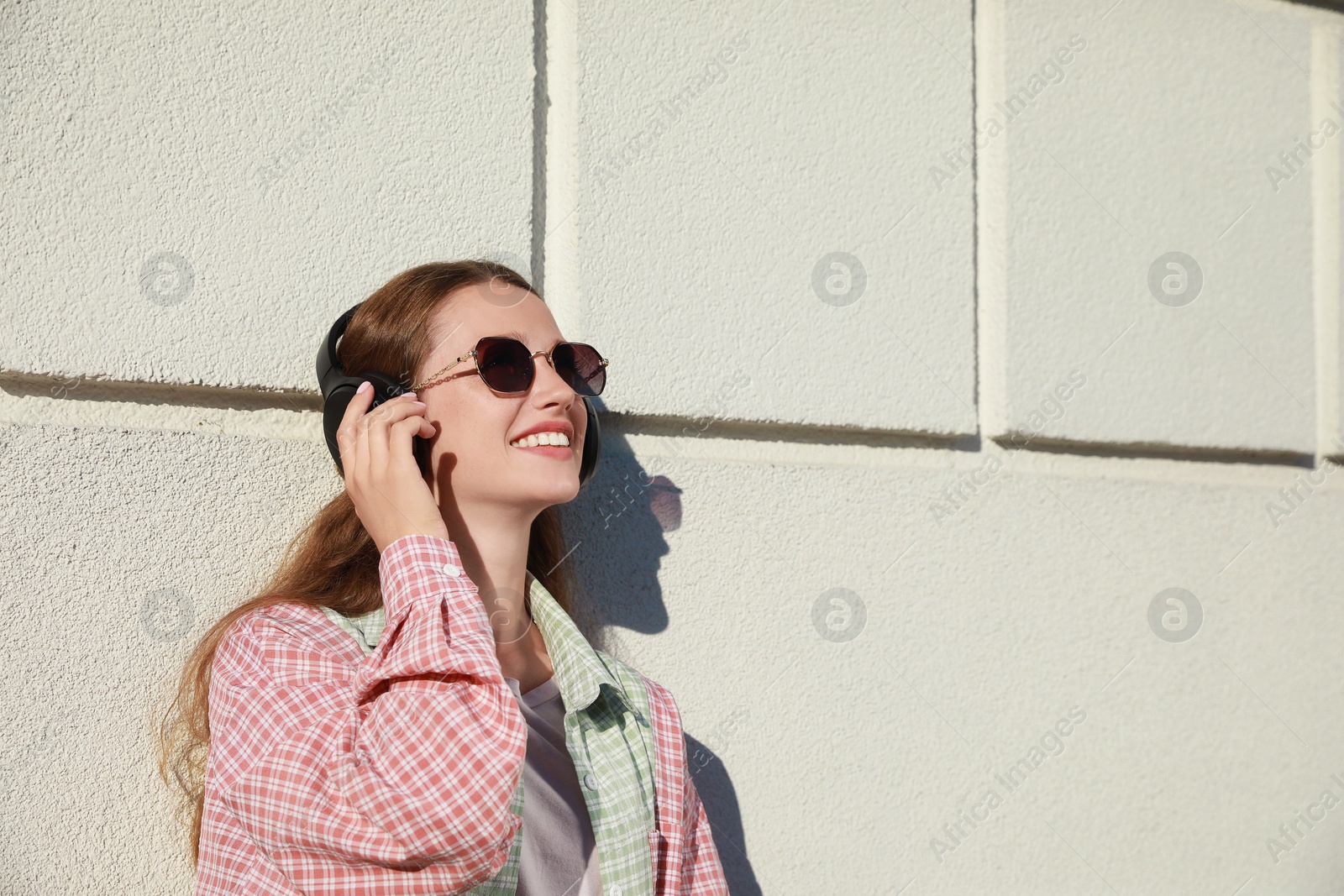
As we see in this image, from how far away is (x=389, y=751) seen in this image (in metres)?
1.56

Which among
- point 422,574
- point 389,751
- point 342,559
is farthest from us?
point 342,559

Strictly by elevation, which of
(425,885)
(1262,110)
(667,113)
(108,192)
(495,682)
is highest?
(1262,110)

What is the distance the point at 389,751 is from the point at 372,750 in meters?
0.04

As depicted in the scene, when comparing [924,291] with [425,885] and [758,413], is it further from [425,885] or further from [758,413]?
[425,885]

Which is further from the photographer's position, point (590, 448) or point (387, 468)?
point (590, 448)

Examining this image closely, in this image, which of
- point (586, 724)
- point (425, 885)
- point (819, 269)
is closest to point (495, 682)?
point (425, 885)

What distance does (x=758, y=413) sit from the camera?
2682mm

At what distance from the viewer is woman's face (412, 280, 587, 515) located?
1.98 metres

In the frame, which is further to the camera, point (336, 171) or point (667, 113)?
point (667, 113)

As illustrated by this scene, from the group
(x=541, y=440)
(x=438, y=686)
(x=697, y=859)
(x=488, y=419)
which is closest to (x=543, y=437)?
(x=541, y=440)

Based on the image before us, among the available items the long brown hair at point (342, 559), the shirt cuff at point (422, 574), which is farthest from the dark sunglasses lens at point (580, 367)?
the shirt cuff at point (422, 574)

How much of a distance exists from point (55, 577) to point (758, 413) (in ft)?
5.26

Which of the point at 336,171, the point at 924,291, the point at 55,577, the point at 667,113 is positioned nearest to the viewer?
the point at 55,577

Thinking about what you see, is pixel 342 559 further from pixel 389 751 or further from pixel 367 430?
pixel 389 751
